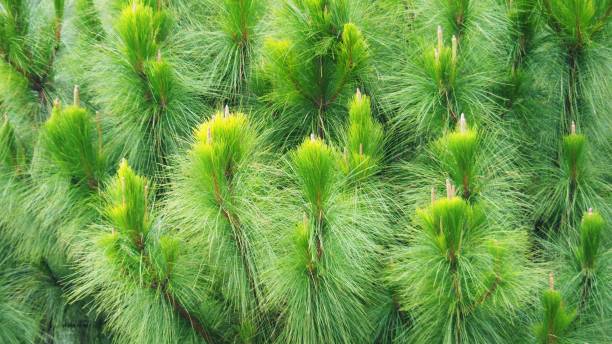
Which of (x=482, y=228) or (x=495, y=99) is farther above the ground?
(x=495, y=99)

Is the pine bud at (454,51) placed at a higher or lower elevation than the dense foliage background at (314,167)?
higher

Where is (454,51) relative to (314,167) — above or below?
above

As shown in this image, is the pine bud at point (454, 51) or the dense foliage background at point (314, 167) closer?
the dense foliage background at point (314, 167)

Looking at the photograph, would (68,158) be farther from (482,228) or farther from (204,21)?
(482,228)

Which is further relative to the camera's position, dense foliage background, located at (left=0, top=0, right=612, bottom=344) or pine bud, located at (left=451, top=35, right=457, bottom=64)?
pine bud, located at (left=451, top=35, right=457, bottom=64)

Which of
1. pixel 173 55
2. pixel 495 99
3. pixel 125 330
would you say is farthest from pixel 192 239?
pixel 495 99

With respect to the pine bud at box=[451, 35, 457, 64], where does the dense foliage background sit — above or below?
below

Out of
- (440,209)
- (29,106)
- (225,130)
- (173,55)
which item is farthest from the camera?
(29,106)

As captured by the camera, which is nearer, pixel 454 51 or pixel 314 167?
pixel 314 167
